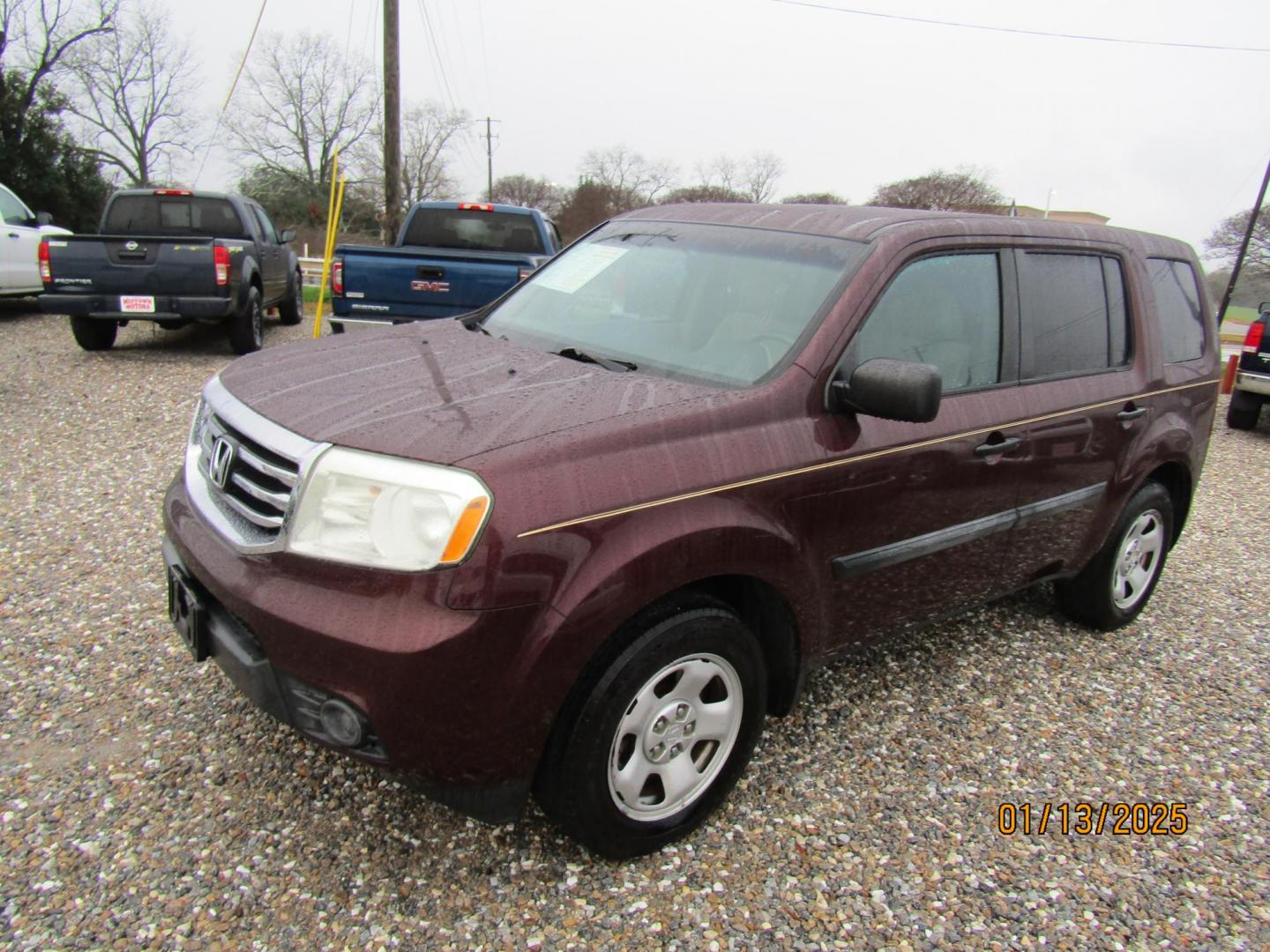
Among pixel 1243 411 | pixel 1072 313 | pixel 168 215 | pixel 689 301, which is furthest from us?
pixel 1243 411

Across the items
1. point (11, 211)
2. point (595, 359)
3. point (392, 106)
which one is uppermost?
point (392, 106)

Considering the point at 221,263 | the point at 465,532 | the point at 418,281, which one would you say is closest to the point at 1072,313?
the point at 465,532

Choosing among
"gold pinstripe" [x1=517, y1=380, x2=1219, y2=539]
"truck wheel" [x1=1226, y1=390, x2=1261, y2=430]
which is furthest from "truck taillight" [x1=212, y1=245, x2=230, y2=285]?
"truck wheel" [x1=1226, y1=390, x2=1261, y2=430]

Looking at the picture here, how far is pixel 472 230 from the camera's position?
9.77 m

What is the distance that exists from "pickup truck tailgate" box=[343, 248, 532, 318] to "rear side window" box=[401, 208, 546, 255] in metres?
1.98

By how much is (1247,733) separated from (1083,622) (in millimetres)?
878

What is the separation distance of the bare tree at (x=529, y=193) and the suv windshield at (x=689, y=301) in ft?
191

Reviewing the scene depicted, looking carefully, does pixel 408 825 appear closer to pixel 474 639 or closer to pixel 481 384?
pixel 474 639

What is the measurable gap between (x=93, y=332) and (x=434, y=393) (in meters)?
8.76

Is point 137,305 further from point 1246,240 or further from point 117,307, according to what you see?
point 1246,240

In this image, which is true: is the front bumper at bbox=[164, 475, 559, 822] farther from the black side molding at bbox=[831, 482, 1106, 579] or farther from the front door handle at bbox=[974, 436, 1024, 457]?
the front door handle at bbox=[974, 436, 1024, 457]

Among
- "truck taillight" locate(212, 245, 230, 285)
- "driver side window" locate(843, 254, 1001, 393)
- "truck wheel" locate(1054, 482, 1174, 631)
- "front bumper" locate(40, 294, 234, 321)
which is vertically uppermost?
"driver side window" locate(843, 254, 1001, 393)

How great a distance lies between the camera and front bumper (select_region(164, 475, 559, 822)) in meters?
1.89

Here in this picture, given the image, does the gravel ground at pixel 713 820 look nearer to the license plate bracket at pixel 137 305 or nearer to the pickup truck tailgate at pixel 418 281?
the pickup truck tailgate at pixel 418 281
